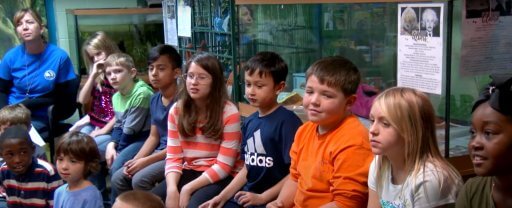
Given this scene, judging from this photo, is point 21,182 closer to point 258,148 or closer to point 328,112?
point 258,148

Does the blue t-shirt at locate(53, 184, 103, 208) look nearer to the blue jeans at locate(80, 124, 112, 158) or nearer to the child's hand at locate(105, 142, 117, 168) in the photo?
the child's hand at locate(105, 142, 117, 168)

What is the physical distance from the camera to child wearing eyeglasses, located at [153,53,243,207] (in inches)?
108

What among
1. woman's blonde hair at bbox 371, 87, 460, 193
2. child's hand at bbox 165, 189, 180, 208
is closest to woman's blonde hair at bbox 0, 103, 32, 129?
child's hand at bbox 165, 189, 180, 208

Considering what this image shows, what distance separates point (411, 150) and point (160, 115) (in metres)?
1.69

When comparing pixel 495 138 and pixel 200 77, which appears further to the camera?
pixel 200 77

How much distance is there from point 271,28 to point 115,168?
125 cm

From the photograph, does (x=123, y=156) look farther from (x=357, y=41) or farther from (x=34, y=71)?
(x=357, y=41)

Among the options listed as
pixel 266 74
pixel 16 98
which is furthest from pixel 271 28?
pixel 16 98

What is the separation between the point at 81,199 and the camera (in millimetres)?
2576

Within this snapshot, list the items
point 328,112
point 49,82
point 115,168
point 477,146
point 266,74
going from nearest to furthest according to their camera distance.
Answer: point 477,146 → point 328,112 → point 266,74 → point 115,168 → point 49,82

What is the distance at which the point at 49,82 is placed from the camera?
3.96 metres

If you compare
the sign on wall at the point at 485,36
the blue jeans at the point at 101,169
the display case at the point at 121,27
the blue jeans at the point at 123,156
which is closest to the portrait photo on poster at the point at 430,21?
the sign on wall at the point at 485,36

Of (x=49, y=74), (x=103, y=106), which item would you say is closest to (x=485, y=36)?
(x=103, y=106)

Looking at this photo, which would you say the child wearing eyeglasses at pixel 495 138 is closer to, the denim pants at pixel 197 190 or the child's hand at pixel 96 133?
the denim pants at pixel 197 190
